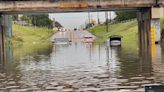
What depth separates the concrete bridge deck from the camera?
76.4 m

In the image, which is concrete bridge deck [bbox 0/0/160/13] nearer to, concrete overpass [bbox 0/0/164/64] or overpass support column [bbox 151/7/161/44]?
concrete overpass [bbox 0/0/164/64]

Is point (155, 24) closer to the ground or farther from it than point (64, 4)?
closer to the ground

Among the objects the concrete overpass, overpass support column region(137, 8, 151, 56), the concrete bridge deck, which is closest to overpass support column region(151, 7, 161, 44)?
the concrete overpass

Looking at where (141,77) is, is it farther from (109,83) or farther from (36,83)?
(36,83)

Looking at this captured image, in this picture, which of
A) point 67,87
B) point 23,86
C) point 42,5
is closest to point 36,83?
point 23,86

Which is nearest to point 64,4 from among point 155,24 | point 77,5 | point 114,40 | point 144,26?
point 77,5

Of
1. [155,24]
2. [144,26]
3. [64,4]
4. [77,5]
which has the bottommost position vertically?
[144,26]

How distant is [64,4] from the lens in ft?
253

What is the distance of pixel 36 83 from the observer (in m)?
26.6

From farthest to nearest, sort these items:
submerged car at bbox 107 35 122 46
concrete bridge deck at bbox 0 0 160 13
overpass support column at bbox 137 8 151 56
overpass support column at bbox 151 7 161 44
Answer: submerged car at bbox 107 35 122 46
overpass support column at bbox 137 8 151 56
overpass support column at bbox 151 7 161 44
concrete bridge deck at bbox 0 0 160 13

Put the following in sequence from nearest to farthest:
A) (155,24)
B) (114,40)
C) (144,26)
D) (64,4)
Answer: (64,4), (155,24), (144,26), (114,40)

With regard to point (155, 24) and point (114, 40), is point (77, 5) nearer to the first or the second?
point (155, 24)

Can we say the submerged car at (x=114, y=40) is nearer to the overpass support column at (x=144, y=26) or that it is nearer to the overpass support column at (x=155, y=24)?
the overpass support column at (x=144, y=26)

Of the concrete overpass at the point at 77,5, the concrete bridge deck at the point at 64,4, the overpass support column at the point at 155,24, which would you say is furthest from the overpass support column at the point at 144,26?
the concrete bridge deck at the point at 64,4
